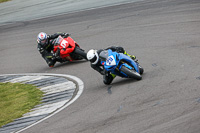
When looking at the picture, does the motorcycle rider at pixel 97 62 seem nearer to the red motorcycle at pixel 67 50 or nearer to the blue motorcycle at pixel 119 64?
the blue motorcycle at pixel 119 64

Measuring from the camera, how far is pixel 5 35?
2189cm

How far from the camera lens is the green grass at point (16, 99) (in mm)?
9730

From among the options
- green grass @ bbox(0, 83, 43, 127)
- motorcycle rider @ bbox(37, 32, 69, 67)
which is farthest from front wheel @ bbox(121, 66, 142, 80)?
motorcycle rider @ bbox(37, 32, 69, 67)

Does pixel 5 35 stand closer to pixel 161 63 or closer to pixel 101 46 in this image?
pixel 101 46

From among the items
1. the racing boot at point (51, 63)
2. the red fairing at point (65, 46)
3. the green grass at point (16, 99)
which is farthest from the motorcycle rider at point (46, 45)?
the green grass at point (16, 99)

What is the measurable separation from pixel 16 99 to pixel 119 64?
3.19m

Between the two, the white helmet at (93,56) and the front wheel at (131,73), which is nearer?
the front wheel at (131,73)

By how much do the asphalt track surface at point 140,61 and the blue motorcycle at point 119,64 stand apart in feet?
0.88

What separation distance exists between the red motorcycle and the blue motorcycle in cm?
378

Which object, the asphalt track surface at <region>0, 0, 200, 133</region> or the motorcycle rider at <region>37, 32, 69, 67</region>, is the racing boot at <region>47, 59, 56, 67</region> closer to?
the motorcycle rider at <region>37, 32, 69, 67</region>

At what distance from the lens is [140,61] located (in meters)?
12.1

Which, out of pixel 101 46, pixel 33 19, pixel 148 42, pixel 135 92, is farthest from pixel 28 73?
pixel 33 19

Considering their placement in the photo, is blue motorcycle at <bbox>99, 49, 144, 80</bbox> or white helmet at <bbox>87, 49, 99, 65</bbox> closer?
blue motorcycle at <bbox>99, 49, 144, 80</bbox>

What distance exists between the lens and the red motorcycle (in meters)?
14.0
